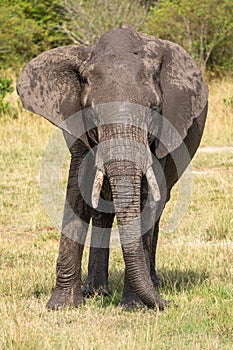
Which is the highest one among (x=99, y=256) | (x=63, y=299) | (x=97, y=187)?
(x=97, y=187)

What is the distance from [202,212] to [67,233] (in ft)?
12.3

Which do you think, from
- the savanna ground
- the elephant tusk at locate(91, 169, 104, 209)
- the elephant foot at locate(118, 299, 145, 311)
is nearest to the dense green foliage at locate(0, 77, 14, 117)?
the savanna ground

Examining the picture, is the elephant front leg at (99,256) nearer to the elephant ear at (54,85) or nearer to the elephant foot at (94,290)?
the elephant foot at (94,290)

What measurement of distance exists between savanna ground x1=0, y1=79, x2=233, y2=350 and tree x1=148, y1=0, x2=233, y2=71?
886 cm

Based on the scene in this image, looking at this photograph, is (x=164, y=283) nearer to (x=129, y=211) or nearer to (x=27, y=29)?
(x=129, y=211)

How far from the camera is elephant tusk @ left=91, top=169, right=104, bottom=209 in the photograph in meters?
5.12

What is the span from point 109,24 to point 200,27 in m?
3.42

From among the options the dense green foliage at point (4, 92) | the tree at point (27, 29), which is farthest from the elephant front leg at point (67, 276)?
the tree at point (27, 29)

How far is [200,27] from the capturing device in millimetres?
20906

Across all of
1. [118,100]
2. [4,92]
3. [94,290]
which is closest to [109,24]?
[4,92]

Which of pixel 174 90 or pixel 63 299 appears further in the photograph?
pixel 63 299

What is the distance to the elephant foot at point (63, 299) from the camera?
19.1ft

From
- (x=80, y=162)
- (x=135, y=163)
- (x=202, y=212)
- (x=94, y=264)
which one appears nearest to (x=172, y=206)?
(x=202, y=212)

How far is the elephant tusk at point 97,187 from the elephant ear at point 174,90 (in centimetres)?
54
